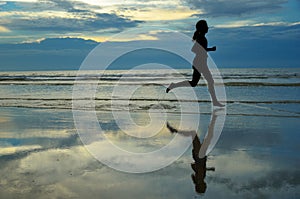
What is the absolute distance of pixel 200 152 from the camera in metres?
5.55

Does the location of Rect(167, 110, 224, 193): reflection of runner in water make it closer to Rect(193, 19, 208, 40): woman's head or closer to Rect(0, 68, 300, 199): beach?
Rect(0, 68, 300, 199): beach

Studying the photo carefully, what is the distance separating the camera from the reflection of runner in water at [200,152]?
4.04 metres

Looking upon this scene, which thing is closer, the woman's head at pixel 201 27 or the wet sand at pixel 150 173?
the wet sand at pixel 150 173

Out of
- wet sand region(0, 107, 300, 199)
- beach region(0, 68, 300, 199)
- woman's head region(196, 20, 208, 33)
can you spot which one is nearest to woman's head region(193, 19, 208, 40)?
woman's head region(196, 20, 208, 33)

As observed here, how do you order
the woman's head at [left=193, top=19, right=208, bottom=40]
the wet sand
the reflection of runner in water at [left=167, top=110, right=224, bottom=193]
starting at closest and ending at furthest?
the wet sand, the reflection of runner in water at [left=167, top=110, right=224, bottom=193], the woman's head at [left=193, top=19, right=208, bottom=40]

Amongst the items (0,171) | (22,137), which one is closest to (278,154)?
(0,171)

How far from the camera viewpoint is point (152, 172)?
4461 millimetres

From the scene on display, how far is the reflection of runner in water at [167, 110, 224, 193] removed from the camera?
13.3ft

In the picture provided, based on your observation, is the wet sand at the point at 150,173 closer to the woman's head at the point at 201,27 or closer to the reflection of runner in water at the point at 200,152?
the reflection of runner in water at the point at 200,152

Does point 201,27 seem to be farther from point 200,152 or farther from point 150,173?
point 150,173

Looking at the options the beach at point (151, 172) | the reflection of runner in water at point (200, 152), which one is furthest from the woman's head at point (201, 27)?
the beach at point (151, 172)

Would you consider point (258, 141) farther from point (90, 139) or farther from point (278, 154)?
point (90, 139)

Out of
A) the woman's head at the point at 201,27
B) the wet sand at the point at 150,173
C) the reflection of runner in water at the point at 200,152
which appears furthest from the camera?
the woman's head at the point at 201,27

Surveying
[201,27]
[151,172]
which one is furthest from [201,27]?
[151,172]
